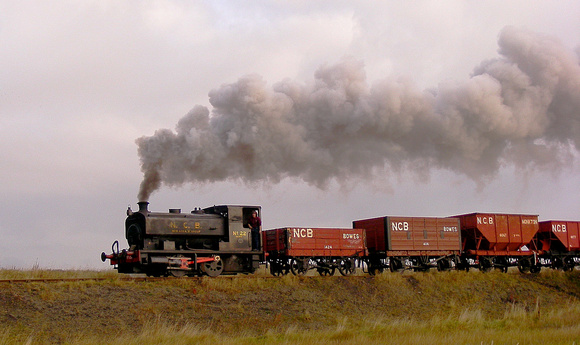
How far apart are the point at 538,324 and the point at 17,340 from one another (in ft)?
48.7

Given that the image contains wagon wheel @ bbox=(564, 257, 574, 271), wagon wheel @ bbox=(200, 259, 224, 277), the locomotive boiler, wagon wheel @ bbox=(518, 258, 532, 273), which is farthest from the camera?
wagon wheel @ bbox=(564, 257, 574, 271)

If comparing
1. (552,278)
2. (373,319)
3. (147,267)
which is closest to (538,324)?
(373,319)

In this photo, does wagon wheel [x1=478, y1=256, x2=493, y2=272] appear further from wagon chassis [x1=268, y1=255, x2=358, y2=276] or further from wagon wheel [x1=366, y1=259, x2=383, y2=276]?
wagon chassis [x1=268, y1=255, x2=358, y2=276]

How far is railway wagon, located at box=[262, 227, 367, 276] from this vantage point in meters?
23.9

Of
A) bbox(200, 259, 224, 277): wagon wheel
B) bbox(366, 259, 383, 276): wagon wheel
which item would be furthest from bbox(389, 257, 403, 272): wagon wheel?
bbox(200, 259, 224, 277): wagon wheel

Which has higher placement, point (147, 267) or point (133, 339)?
point (147, 267)

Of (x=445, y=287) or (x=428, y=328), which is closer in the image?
(x=428, y=328)

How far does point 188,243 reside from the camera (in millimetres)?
22188

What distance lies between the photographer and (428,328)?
17.6m

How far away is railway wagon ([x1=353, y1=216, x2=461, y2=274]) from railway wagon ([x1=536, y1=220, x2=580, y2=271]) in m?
6.23

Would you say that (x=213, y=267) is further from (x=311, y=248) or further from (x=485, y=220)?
(x=485, y=220)

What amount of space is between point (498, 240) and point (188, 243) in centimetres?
1587

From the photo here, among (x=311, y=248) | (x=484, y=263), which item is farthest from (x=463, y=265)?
(x=311, y=248)

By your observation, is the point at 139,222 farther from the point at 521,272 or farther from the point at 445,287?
the point at 521,272
